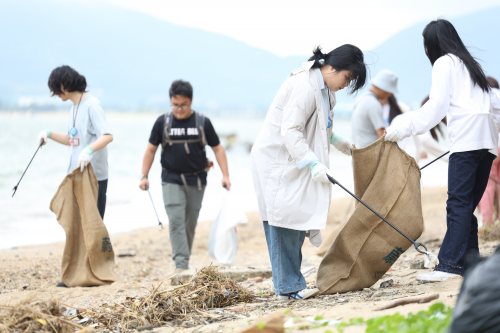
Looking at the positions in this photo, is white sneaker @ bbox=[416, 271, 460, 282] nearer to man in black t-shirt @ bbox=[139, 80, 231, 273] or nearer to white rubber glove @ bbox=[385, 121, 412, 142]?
white rubber glove @ bbox=[385, 121, 412, 142]

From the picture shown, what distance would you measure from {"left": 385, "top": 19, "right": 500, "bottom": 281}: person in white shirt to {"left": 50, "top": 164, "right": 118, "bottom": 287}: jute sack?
105 inches

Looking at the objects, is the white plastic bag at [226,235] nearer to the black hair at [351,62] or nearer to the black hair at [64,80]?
the black hair at [64,80]

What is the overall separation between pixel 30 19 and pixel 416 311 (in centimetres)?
22552

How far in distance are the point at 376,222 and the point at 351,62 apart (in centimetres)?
106

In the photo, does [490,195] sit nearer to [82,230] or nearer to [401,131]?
[401,131]

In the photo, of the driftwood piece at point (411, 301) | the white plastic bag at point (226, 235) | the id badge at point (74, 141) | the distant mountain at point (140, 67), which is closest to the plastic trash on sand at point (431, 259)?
the driftwood piece at point (411, 301)

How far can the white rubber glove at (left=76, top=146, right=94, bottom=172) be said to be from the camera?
13.7ft

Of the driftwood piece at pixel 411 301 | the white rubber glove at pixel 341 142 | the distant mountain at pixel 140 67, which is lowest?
the driftwood piece at pixel 411 301

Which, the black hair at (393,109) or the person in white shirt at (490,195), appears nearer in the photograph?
the person in white shirt at (490,195)

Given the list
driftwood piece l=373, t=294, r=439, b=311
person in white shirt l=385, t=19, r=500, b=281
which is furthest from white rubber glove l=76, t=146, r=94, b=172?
driftwood piece l=373, t=294, r=439, b=311

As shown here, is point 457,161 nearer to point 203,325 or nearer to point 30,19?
point 203,325

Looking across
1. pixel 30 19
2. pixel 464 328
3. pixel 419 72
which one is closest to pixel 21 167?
pixel 464 328

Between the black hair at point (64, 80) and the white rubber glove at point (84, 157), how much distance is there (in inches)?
25.0

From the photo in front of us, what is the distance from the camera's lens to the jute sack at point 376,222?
3.12 meters
